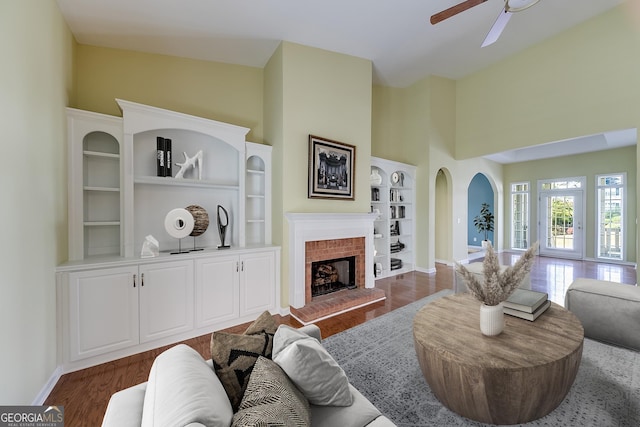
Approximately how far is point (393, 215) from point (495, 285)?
3.61 metres

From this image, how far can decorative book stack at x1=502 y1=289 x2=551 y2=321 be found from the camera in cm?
177

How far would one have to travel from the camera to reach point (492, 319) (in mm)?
1579

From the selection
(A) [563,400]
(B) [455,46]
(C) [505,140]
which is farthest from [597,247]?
(A) [563,400]

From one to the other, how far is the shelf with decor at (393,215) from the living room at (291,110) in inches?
9.6

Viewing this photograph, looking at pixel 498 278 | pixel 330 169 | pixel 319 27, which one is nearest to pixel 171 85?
pixel 319 27

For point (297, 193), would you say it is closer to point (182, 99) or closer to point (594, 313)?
point (182, 99)

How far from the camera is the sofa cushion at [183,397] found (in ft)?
2.21

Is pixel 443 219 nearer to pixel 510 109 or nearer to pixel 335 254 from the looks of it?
pixel 510 109

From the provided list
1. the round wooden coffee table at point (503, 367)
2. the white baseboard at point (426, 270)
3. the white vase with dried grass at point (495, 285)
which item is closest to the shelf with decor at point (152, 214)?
the round wooden coffee table at point (503, 367)

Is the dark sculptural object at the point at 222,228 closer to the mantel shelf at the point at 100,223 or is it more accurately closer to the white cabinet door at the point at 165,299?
the white cabinet door at the point at 165,299

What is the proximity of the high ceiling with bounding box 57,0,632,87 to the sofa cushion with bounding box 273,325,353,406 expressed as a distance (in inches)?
120

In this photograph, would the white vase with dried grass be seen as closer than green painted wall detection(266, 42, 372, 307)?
Yes

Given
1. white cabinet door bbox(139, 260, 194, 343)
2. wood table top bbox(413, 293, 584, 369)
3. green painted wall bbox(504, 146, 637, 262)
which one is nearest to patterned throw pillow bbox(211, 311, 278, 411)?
wood table top bbox(413, 293, 584, 369)

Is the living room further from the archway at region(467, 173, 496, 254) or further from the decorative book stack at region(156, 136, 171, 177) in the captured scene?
the archway at region(467, 173, 496, 254)
